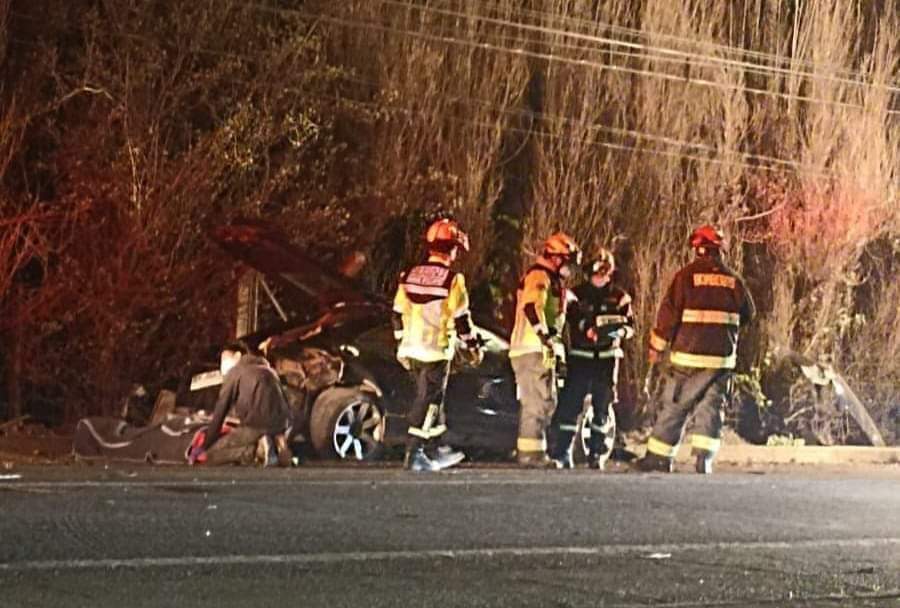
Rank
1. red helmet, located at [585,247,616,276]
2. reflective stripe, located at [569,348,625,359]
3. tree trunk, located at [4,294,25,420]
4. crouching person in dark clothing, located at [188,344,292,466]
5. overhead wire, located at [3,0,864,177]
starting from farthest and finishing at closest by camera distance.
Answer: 1. overhead wire, located at [3,0,864,177]
2. tree trunk, located at [4,294,25,420]
3. red helmet, located at [585,247,616,276]
4. reflective stripe, located at [569,348,625,359]
5. crouching person in dark clothing, located at [188,344,292,466]

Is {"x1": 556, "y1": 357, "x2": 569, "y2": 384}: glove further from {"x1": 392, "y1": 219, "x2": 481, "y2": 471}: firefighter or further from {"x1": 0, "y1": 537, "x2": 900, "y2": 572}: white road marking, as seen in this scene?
{"x1": 0, "y1": 537, "x2": 900, "y2": 572}: white road marking

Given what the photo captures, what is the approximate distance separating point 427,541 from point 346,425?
435cm

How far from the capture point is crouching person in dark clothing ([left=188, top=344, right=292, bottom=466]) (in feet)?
37.3

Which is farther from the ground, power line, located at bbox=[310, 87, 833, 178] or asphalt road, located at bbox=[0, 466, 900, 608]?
power line, located at bbox=[310, 87, 833, 178]

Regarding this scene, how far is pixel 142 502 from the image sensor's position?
337 inches

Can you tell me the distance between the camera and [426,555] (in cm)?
731

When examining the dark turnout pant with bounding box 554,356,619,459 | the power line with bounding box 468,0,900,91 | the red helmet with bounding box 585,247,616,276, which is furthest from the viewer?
the power line with bounding box 468,0,900,91

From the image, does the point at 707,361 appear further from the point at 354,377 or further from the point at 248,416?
the point at 248,416

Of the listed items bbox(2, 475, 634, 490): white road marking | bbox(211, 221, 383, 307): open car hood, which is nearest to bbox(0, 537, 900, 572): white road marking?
bbox(2, 475, 634, 490): white road marking

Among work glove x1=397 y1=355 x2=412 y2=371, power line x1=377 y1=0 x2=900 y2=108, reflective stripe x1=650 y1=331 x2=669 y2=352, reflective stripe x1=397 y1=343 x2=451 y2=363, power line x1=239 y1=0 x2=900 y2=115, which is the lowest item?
work glove x1=397 y1=355 x2=412 y2=371

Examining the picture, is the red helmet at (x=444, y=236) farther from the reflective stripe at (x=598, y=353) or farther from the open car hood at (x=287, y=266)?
the reflective stripe at (x=598, y=353)

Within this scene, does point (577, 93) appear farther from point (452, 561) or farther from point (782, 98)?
point (452, 561)

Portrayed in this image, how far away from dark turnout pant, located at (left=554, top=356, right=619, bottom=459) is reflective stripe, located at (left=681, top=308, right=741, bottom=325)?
0.81m

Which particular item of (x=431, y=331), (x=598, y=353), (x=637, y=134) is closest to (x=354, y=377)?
(x=431, y=331)
